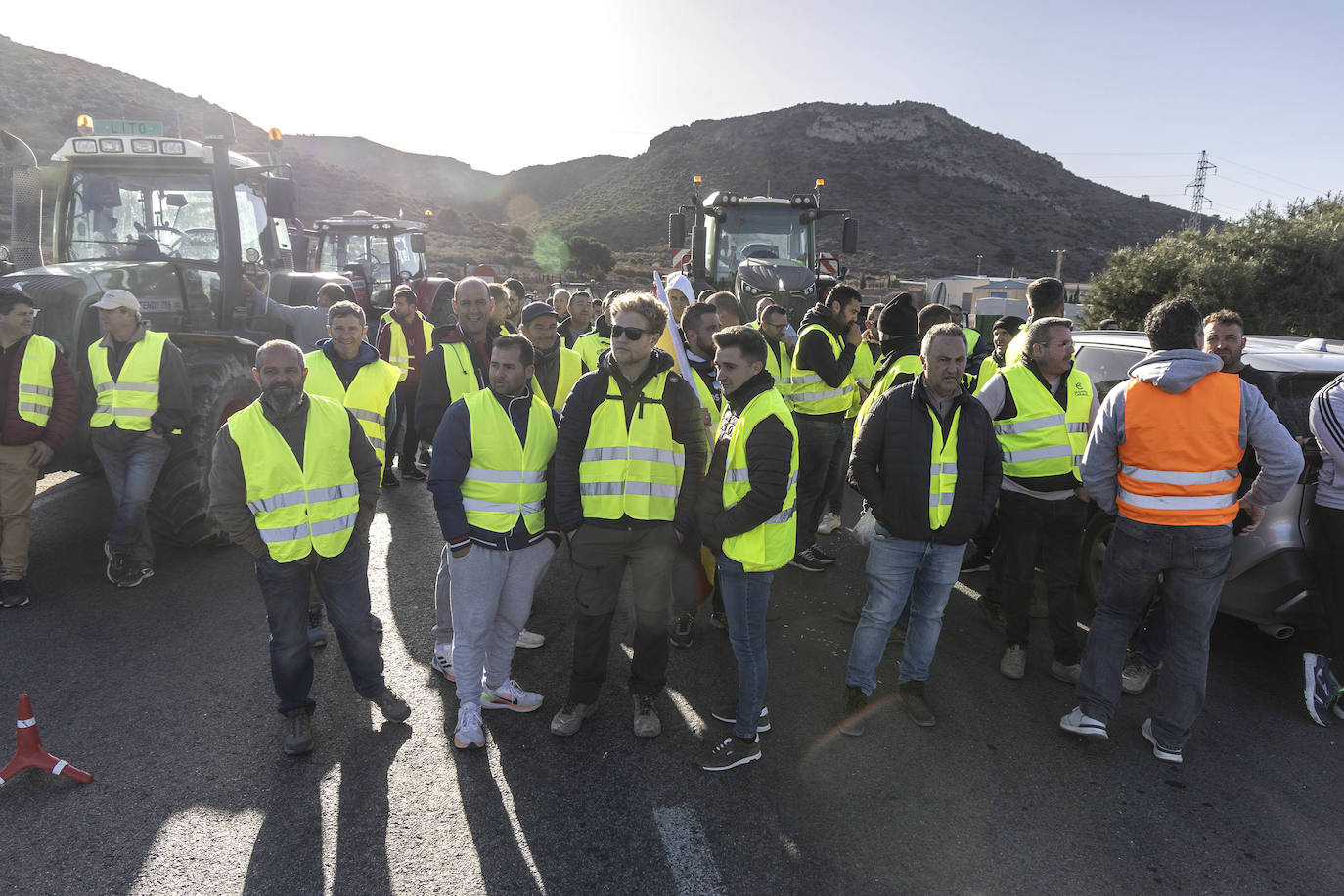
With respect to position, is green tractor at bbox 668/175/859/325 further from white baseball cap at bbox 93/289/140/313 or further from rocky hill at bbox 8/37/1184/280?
rocky hill at bbox 8/37/1184/280

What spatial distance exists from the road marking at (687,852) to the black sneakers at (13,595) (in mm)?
4440

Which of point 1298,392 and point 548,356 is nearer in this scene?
point 1298,392

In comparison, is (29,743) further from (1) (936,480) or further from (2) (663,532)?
(1) (936,480)

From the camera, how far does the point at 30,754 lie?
3070 millimetres

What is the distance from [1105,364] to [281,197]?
725 centimetres

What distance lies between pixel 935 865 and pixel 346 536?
280 centimetres

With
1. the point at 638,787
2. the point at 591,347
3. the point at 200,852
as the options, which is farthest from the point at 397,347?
the point at 638,787

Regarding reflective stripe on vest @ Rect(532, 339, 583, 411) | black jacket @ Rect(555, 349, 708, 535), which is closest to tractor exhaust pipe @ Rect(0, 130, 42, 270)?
reflective stripe on vest @ Rect(532, 339, 583, 411)

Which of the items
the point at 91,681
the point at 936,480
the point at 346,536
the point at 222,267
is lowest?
the point at 91,681

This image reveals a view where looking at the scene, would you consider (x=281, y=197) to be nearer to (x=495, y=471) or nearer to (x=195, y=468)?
(x=195, y=468)

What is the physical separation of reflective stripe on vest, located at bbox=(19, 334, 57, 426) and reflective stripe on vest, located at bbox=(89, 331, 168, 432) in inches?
9.2

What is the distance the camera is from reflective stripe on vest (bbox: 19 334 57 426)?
4746 millimetres

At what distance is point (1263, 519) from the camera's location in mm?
3855

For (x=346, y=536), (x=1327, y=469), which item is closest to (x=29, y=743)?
(x=346, y=536)
